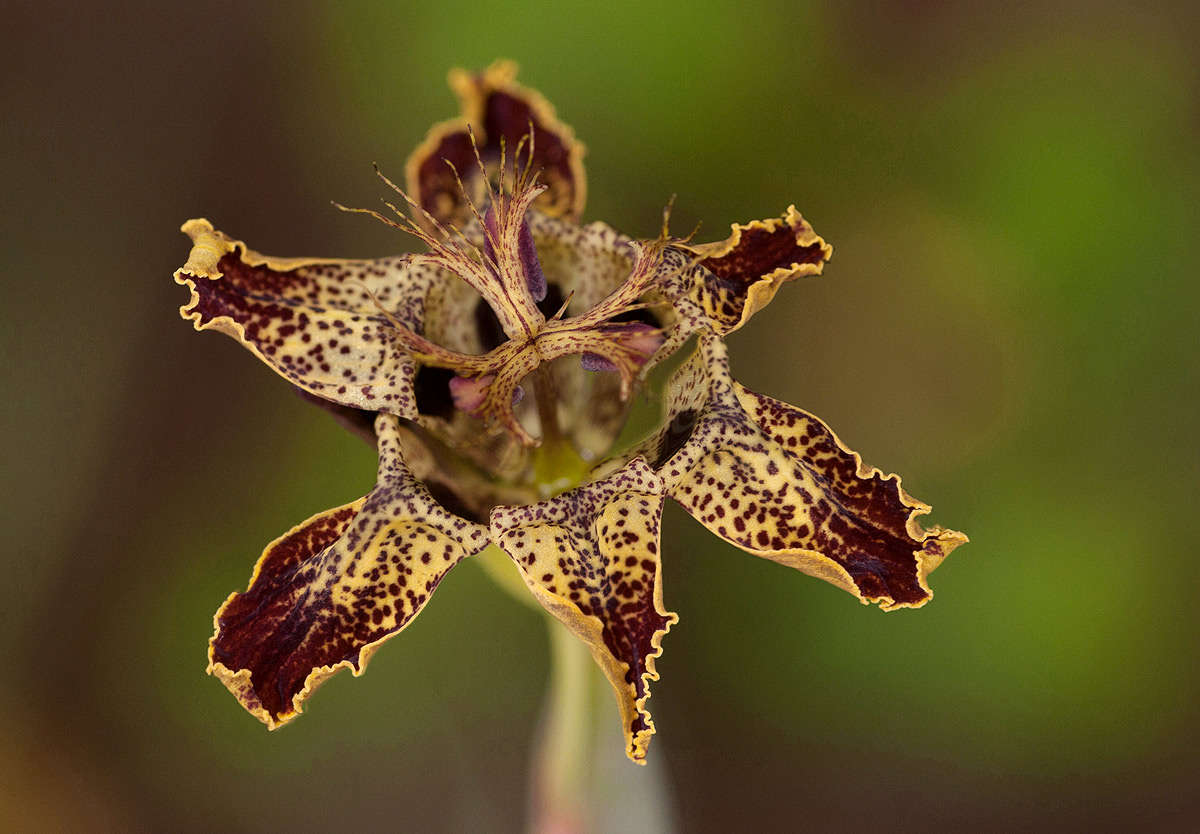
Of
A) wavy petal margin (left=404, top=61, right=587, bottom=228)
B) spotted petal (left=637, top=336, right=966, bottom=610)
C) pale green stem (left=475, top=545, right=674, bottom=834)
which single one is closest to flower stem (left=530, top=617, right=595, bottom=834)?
pale green stem (left=475, top=545, right=674, bottom=834)

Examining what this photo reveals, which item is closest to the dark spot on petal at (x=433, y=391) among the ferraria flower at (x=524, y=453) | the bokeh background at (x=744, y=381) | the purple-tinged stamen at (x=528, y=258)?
the ferraria flower at (x=524, y=453)

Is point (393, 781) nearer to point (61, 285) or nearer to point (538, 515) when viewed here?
point (61, 285)

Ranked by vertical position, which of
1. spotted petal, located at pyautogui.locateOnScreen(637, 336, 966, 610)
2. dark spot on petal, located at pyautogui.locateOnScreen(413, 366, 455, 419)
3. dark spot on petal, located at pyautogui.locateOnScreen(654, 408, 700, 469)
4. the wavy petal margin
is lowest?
spotted petal, located at pyautogui.locateOnScreen(637, 336, 966, 610)

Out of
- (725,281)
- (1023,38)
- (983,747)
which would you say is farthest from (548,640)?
(1023,38)

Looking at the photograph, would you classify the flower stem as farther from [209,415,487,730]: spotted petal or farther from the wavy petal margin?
the wavy petal margin

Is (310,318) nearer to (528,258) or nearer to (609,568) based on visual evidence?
(528,258)

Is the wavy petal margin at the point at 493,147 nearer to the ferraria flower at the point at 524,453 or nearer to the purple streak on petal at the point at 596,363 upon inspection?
the ferraria flower at the point at 524,453

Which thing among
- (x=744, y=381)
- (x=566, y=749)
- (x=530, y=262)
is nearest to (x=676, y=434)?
(x=530, y=262)
